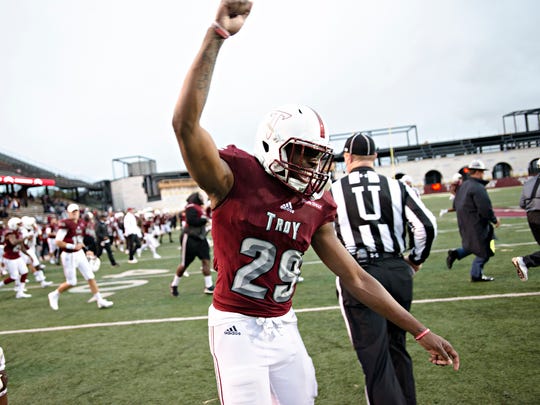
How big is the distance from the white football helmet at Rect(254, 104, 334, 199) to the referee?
1.52 m

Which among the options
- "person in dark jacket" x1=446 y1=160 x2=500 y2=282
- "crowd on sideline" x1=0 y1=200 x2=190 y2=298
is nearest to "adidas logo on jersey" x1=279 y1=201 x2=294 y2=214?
"person in dark jacket" x1=446 y1=160 x2=500 y2=282

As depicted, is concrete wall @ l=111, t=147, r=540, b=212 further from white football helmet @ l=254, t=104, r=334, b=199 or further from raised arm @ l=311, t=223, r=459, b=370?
white football helmet @ l=254, t=104, r=334, b=199

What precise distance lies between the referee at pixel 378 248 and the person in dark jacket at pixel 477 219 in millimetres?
4318

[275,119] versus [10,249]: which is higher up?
[275,119]

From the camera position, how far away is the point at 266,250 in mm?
2238

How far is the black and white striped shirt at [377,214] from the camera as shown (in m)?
3.64

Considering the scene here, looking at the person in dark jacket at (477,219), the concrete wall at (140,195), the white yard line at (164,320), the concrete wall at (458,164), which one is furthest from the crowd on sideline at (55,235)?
the concrete wall at (458,164)

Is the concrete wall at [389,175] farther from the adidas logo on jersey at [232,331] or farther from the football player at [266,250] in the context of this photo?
the adidas logo on jersey at [232,331]

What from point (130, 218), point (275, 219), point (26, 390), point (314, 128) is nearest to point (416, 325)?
point (275, 219)

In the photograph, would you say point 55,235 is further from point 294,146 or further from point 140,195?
point 140,195

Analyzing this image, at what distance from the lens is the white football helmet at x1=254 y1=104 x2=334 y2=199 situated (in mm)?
2141

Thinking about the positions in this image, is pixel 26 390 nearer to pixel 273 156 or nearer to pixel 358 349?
pixel 358 349

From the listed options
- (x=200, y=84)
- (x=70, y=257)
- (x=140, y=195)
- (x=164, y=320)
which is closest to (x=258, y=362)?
(x=200, y=84)

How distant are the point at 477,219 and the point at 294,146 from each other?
21.7 feet
